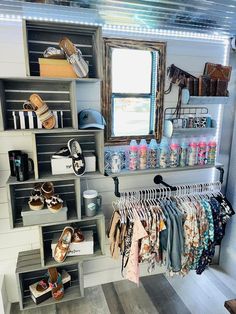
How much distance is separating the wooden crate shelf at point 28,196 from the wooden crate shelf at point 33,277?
38 centimetres

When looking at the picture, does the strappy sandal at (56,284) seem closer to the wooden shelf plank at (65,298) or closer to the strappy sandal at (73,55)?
the wooden shelf plank at (65,298)

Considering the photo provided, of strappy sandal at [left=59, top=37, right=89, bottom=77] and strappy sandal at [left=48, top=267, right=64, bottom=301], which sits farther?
strappy sandal at [left=48, top=267, right=64, bottom=301]

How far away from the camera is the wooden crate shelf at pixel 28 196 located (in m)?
1.68

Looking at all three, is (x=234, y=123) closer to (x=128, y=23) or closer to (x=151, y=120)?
(x=151, y=120)

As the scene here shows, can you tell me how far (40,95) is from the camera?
1.80 meters

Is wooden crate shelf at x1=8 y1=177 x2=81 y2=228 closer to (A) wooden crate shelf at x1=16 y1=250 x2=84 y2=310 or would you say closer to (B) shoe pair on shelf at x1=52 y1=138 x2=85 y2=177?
(B) shoe pair on shelf at x1=52 y1=138 x2=85 y2=177

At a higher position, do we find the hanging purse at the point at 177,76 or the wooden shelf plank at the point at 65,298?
the hanging purse at the point at 177,76

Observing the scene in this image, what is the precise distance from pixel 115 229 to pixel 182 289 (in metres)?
1.01

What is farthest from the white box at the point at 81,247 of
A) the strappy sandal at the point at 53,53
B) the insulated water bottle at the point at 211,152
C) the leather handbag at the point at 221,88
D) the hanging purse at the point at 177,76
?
the leather handbag at the point at 221,88

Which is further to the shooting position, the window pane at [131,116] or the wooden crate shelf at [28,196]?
the window pane at [131,116]

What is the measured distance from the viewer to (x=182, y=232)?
1936 millimetres

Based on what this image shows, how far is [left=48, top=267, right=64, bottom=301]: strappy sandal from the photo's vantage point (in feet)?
6.41

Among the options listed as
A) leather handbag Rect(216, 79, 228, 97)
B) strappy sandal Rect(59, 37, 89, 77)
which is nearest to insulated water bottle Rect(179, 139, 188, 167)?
leather handbag Rect(216, 79, 228, 97)

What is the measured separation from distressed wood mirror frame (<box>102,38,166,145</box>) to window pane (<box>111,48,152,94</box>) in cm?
5
